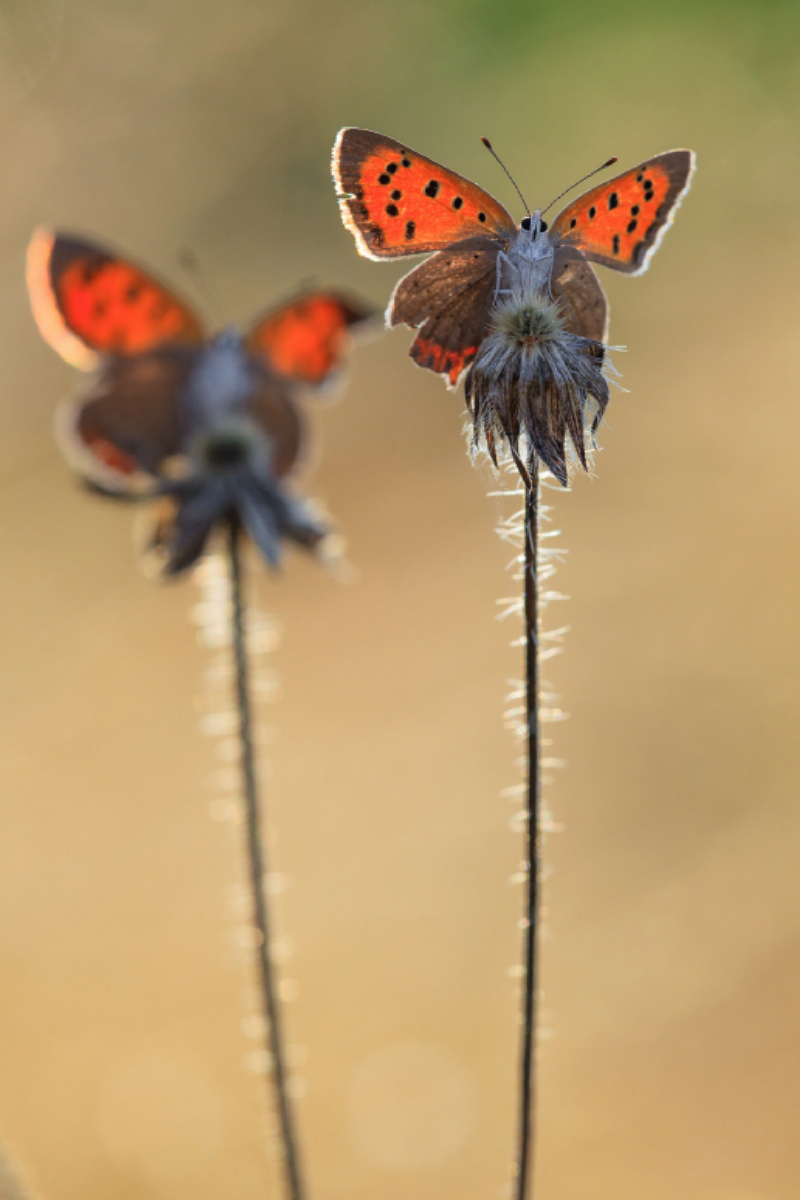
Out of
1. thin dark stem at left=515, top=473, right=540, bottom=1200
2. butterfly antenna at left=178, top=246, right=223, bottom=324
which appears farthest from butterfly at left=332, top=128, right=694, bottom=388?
butterfly antenna at left=178, top=246, right=223, bottom=324

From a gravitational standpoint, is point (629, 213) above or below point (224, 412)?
above

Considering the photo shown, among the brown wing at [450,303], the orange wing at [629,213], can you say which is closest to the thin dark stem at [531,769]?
the brown wing at [450,303]

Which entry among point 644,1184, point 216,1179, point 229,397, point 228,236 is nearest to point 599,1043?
point 644,1184

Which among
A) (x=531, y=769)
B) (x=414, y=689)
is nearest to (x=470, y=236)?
(x=531, y=769)

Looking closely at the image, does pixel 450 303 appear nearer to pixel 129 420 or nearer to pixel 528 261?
pixel 528 261

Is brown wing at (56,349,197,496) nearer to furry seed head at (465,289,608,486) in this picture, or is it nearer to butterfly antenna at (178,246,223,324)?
furry seed head at (465,289,608,486)

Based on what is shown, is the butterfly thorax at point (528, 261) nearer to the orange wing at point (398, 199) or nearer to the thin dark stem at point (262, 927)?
the orange wing at point (398, 199)
